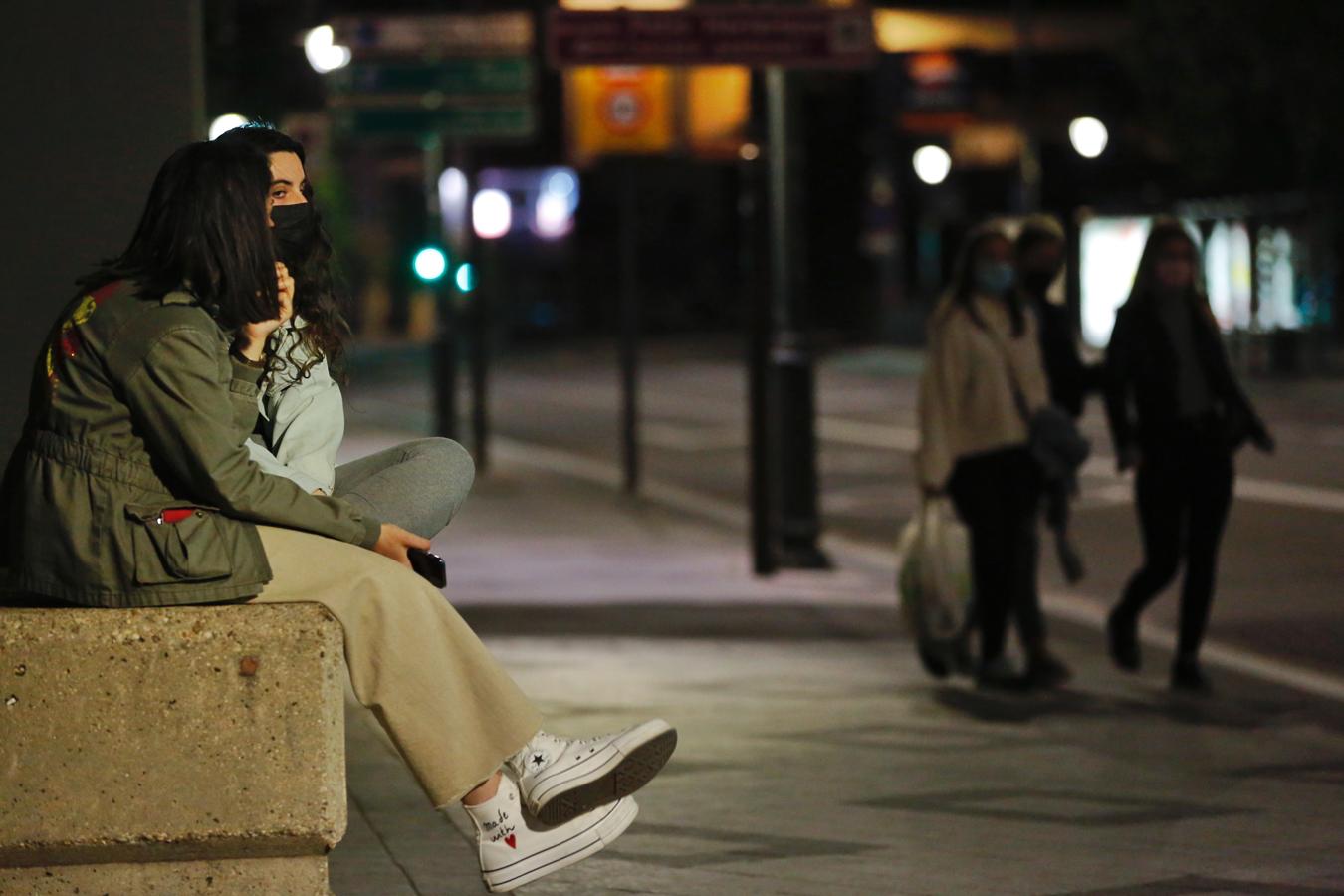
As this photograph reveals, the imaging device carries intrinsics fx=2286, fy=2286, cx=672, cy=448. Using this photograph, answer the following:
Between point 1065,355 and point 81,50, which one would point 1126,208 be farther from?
point 81,50

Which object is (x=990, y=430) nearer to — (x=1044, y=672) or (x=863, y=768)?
(x=1044, y=672)

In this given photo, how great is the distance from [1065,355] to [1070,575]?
0.83 m

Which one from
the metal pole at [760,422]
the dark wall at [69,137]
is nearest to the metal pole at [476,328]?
the metal pole at [760,422]

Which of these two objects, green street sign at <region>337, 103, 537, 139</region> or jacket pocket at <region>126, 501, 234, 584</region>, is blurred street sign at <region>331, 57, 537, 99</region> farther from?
jacket pocket at <region>126, 501, 234, 584</region>

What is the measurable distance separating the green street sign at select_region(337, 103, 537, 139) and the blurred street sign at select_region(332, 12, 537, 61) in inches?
16.9

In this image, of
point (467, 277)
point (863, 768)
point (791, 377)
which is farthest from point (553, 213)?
point (863, 768)

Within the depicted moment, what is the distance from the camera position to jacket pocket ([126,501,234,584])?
→ 414 cm

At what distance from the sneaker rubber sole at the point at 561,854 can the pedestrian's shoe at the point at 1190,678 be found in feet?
13.7

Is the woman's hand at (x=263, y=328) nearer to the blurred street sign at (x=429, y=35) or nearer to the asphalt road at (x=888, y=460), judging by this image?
the asphalt road at (x=888, y=460)

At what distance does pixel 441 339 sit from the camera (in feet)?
65.3

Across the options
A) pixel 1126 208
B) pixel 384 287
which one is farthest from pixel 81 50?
pixel 384 287

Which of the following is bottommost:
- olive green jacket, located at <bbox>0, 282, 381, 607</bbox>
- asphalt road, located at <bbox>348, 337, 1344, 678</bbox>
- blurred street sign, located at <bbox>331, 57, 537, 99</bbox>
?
asphalt road, located at <bbox>348, 337, 1344, 678</bbox>

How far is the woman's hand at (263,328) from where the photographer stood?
14.6ft

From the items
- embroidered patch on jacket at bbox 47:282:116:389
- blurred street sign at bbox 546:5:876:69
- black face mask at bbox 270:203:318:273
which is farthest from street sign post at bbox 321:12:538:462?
embroidered patch on jacket at bbox 47:282:116:389
